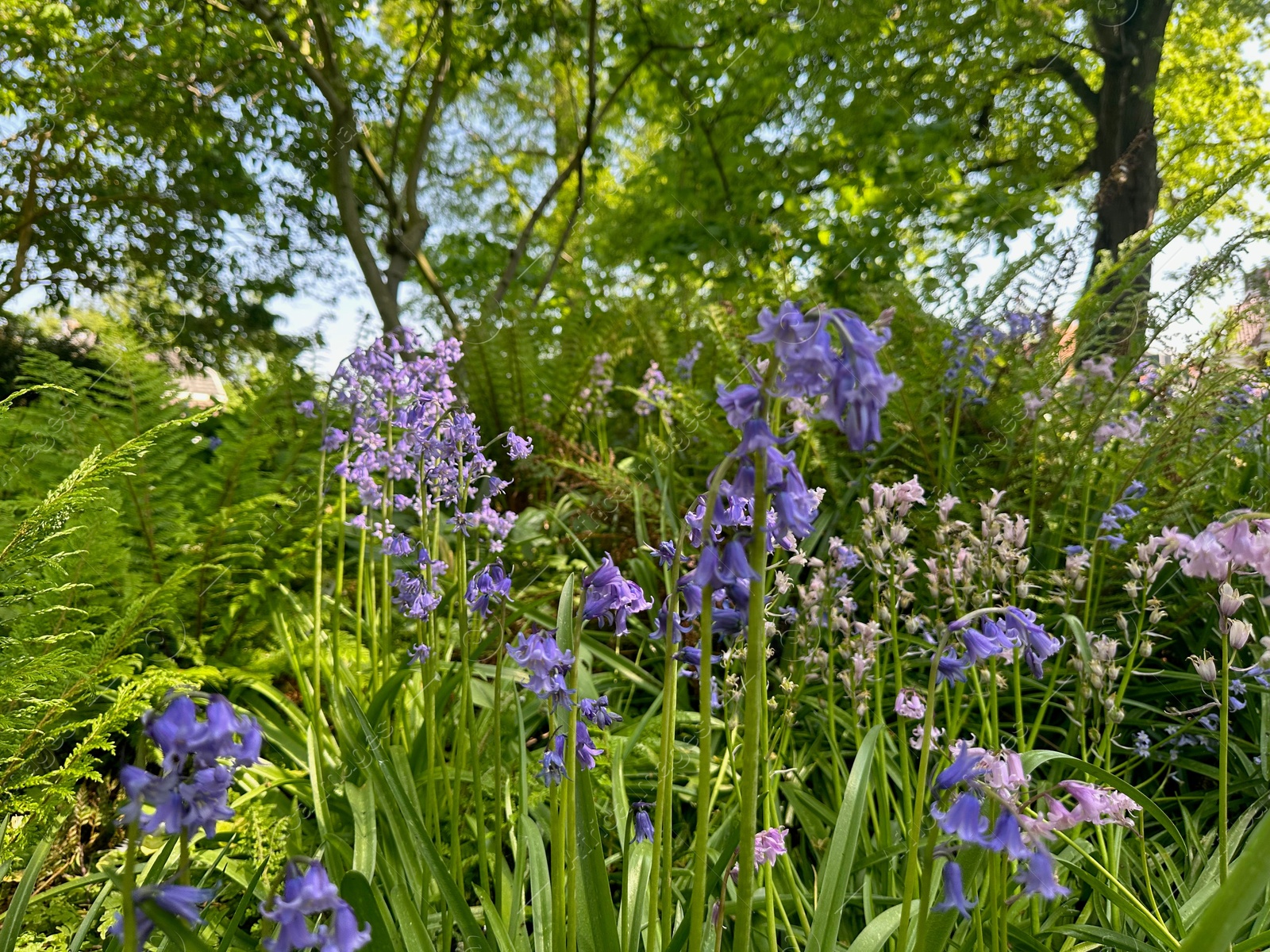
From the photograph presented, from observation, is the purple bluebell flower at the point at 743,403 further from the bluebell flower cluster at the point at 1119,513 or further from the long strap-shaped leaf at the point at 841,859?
the bluebell flower cluster at the point at 1119,513

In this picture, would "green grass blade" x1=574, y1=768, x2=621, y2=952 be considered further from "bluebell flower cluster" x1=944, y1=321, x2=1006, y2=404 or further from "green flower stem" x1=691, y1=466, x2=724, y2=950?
"bluebell flower cluster" x1=944, y1=321, x2=1006, y2=404

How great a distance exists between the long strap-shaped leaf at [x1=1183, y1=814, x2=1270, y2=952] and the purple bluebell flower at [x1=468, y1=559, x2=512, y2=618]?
1.06m

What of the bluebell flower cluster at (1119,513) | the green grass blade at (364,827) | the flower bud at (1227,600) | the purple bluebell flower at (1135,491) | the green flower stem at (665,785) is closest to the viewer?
the green flower stem at (665,785)

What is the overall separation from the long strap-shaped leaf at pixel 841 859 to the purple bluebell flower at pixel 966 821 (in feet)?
1.66

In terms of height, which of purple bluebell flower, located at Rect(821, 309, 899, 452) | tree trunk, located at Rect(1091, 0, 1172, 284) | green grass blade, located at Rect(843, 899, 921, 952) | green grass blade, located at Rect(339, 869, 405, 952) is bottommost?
green grass blade, located at Rect(843, 899, 921, 952)

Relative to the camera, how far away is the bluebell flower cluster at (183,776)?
742 mm

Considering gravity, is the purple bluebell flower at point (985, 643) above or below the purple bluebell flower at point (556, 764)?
above

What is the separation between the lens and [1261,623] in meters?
2.66

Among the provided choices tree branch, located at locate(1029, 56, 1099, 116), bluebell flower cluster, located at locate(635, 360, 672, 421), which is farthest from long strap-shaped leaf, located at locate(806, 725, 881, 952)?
tree branch, located at locate(1029, 56, 1099, 116)

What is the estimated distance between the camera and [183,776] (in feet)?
2.59

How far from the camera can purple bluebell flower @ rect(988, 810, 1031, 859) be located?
3.03ft

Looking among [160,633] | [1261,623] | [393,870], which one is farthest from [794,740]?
[160,633]

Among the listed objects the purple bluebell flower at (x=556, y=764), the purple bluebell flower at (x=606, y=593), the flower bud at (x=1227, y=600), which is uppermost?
the purple bluebell flower at (x=606, y=593)

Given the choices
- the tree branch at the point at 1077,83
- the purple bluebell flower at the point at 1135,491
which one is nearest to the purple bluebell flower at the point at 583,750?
the purple bluebell flower at the point at 1135,491
